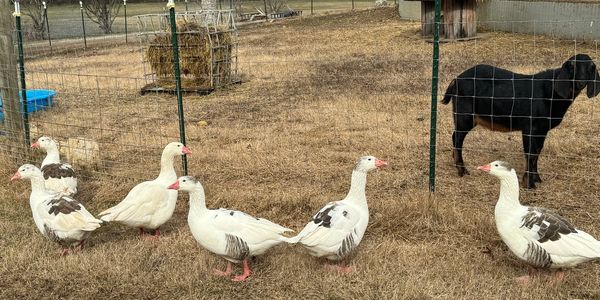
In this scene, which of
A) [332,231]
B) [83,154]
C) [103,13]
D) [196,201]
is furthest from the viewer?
[103,13]

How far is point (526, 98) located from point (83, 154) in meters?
5.18

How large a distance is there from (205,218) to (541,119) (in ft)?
11.9

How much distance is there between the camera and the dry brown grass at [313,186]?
4312 millimetres

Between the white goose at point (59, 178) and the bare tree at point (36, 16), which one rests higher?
the bare tree at point (36, 16)

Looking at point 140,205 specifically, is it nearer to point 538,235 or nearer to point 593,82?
point 538,235

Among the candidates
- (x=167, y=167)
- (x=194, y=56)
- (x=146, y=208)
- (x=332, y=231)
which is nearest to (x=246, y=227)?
(x=332, y=231)

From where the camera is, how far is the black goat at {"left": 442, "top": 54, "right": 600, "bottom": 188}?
559 centimetres

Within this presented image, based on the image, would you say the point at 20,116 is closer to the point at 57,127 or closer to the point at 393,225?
the point at 57,127

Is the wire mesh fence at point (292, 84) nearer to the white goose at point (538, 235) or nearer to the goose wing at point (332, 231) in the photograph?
the white goose at point (538, 235)

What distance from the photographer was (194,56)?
12.1 meters

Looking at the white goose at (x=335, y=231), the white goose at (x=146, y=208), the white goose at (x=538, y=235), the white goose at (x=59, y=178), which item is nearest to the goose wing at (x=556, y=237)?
the white goose at (x=538, y=235)

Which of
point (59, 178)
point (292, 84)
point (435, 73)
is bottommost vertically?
point (59, 178)

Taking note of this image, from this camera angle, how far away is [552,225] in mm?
4070

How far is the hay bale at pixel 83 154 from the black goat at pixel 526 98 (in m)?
4.41
